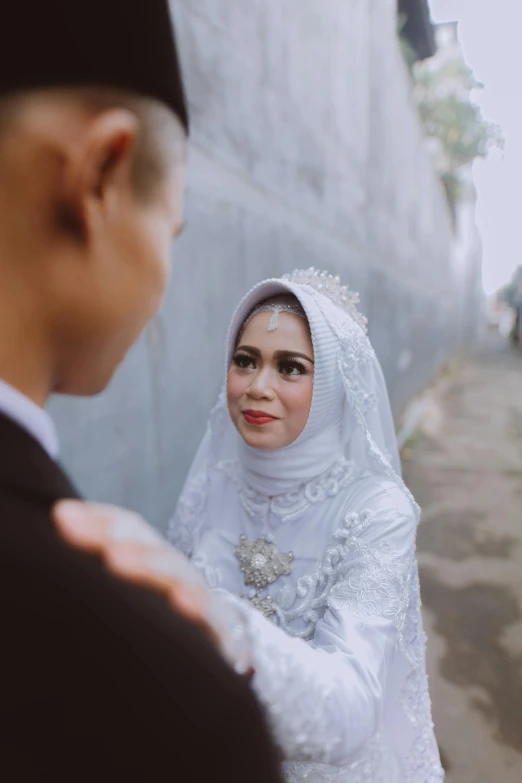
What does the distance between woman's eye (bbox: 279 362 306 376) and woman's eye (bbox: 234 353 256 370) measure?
0.09 m

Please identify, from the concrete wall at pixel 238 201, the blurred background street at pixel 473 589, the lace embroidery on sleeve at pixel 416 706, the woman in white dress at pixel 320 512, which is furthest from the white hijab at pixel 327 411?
the blurred background street at pixel 473 589

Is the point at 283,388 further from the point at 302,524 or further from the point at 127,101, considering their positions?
the point at 127,101

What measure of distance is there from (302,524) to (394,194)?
244 inches

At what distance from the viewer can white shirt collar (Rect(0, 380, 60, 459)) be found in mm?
433

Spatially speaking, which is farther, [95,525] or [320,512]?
[320,512]

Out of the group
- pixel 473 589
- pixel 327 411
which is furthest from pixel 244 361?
pixel 473 589

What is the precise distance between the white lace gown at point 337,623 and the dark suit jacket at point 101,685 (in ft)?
1.06

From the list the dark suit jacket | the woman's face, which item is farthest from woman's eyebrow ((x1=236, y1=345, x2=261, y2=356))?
the dark suit jacket

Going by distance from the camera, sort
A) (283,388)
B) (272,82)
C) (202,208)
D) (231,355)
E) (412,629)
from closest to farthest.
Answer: (283,388) → (412,629) → (231,355) → (202,208) → (272,82)

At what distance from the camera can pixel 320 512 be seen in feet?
4.47

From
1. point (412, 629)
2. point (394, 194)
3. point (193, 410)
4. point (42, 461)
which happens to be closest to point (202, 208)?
point (193, 410)

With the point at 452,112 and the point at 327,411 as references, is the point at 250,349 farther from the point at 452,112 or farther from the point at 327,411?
the point at 452,112

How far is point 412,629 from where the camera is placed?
1.45 meters

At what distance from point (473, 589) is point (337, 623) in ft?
9.65
